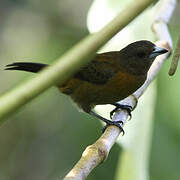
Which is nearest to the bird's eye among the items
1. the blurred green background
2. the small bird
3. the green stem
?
the small bird

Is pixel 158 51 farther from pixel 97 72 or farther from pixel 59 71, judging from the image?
pixel 59 71

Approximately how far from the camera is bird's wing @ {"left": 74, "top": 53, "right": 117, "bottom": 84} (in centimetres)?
294

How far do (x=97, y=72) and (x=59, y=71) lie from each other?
2.47 m

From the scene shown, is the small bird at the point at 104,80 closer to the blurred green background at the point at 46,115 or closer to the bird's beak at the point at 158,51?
the bird's beak at the point at 158,51

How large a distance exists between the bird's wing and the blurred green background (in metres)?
0.23

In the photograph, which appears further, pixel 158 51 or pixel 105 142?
pixel 158 51

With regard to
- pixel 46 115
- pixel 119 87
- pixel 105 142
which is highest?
pixel 105 142

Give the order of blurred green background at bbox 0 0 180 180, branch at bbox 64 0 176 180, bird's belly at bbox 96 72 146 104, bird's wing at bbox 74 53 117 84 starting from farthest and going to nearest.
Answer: bird's wing at bbox 74 53 117 84, bird's belly at bbox 96 72 146 104, blurred green background at bbox 0 0 180 180, branch at bbox 64 0 176 180

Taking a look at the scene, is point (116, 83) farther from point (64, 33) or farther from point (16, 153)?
point (16, 153)

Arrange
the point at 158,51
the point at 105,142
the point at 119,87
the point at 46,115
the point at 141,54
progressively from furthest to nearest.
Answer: the point at 46,115 < the point at 141,54 < the point at 119,87 < the point at 158,51 < the point at 105,142

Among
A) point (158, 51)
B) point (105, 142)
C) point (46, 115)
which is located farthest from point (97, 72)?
point (105, 142)

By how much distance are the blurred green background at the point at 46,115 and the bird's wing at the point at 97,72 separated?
23cm

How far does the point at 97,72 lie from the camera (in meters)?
2.96

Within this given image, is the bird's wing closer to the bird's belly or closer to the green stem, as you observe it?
the bird's belly
